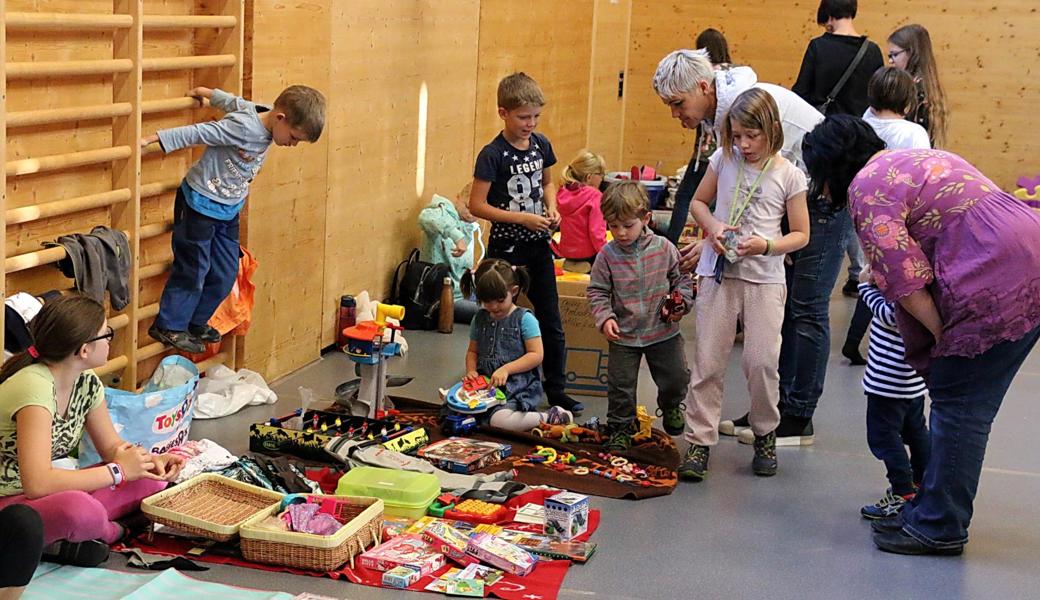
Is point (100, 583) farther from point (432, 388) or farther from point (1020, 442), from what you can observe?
point (1020, 442)

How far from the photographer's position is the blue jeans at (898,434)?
4.29m

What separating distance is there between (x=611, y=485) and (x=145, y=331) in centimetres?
208

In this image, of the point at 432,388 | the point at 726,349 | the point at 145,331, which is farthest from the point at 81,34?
the point at 726,349

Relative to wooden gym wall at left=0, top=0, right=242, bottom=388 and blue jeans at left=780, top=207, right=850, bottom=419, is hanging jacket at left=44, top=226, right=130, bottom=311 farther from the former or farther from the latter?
blue jeans at left=780, top=207, right=850, bottom=419

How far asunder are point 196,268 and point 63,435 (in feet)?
4.89

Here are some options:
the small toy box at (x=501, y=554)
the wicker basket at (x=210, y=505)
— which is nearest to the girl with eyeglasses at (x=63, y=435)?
the wicker basket at (x=210, y=505)

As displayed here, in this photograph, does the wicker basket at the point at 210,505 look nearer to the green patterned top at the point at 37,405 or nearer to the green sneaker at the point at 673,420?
the green patterned top at the point at 37,405

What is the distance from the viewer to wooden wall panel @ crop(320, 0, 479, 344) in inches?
252

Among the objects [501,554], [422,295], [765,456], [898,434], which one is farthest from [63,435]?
[422,295]

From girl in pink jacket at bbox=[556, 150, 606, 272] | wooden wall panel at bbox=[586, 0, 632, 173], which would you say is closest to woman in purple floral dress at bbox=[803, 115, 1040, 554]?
girl in pink jacket at bbox=[556, 150, 606, 272]

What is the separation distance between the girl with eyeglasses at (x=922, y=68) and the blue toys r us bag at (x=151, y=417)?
A: 12.7 ft

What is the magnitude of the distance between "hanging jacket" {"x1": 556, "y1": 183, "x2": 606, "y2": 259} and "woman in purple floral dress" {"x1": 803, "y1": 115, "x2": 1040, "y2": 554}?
274cm

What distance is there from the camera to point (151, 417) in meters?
4.52

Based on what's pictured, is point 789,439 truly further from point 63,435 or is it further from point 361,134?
point 63,435
